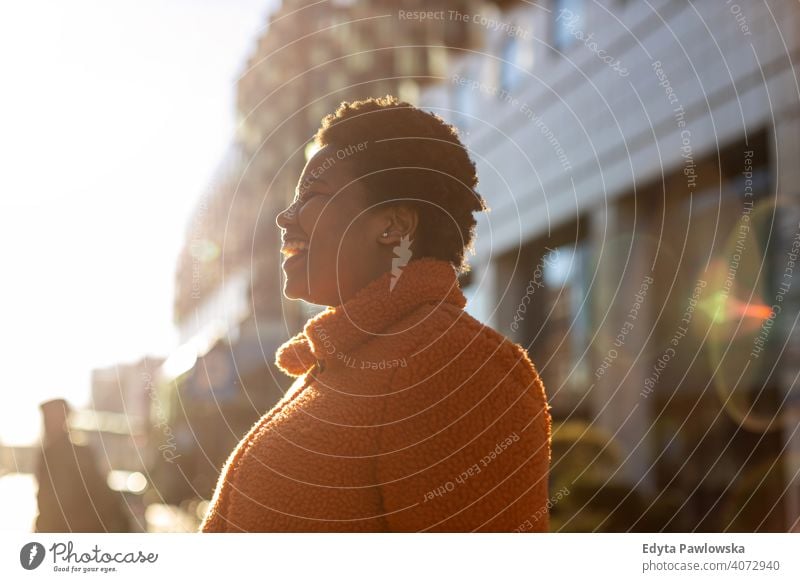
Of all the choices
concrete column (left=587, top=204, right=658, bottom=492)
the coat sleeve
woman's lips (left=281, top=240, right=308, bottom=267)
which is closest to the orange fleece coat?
the coat sleeve

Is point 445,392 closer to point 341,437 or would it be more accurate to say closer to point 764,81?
point 341,437

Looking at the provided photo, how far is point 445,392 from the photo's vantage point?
1.06 metres

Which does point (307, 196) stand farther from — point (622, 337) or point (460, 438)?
point (622, 337)

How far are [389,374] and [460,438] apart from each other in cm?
13

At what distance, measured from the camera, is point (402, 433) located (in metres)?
1.06

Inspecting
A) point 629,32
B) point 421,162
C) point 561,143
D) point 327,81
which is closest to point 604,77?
point 561,143

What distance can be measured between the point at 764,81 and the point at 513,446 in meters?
3.38

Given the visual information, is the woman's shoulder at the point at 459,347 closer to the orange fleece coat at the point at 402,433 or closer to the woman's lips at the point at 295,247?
the orange fleece coat at the point at 402,433

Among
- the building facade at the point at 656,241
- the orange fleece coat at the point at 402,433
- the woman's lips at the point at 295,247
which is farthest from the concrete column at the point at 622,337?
the woman's lips at the point at 295,247

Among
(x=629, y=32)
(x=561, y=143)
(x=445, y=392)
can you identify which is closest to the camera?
(x=445, y=392)

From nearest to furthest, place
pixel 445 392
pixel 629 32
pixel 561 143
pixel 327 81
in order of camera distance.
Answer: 1. pixel 445 392
2. pixel 629 32
3. pixel 327 81
4. pixel 561 143

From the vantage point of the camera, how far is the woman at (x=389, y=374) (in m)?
1.06

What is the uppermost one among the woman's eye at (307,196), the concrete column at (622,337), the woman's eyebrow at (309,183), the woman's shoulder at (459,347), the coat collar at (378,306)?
the concrete column at (622,337)

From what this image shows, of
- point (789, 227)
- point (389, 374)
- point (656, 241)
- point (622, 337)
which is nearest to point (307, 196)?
point (389, 374)
